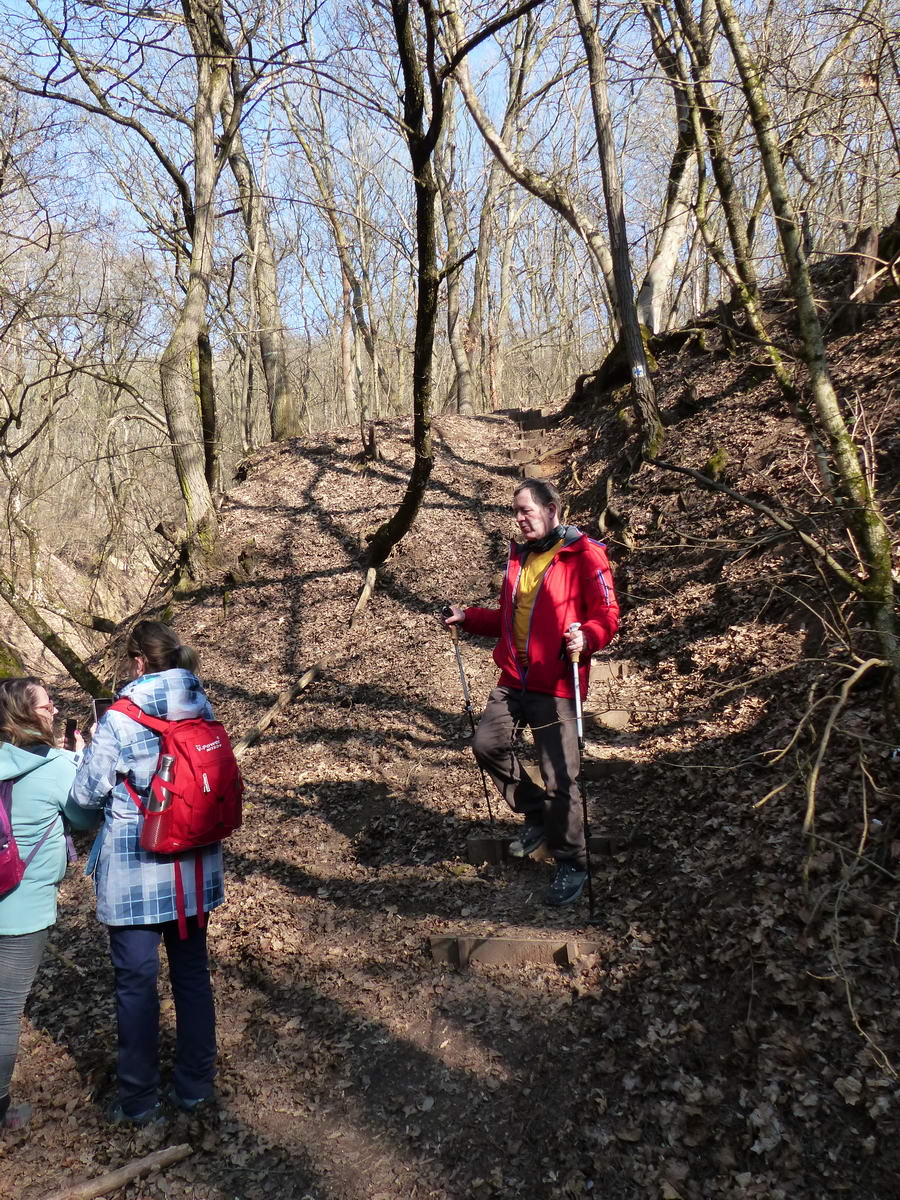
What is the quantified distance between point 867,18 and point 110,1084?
22.3ft

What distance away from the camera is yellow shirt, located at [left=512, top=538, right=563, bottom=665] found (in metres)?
4.55

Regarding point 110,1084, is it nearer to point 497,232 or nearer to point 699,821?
point 699,821

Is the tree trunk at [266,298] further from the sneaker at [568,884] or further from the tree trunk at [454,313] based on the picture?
the sneaker at [568,884]

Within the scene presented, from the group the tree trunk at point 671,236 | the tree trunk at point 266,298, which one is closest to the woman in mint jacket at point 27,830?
the tree trunk at point 671,236

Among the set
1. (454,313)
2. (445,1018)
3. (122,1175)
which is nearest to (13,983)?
(122,1175)

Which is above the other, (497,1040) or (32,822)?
(32,822)

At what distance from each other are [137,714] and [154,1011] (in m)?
1.32

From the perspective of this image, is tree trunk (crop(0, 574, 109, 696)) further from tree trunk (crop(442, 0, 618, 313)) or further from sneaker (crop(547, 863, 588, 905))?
tree trunk (crop(442, 0, 618, 313))

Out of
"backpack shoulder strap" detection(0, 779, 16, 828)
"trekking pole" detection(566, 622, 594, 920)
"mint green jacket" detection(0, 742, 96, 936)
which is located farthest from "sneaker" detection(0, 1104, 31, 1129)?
"trekking pole" detection(566, 622, 594, 920)

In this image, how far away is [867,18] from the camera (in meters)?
4.19

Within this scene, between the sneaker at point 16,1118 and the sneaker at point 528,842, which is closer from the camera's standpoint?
the sneaker at point 16,1118

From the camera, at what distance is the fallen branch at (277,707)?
7883mm

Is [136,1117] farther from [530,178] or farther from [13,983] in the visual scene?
[530,178]

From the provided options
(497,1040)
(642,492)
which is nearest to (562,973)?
(497,1040)
